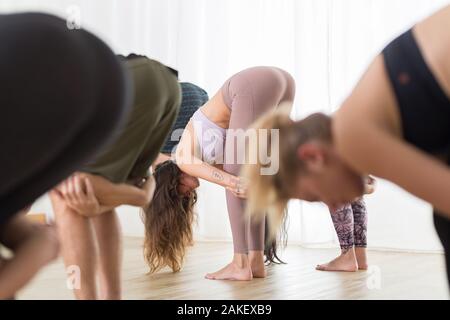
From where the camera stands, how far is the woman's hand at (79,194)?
137 cm

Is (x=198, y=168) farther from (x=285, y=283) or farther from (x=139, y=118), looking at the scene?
(x=139, y=118)

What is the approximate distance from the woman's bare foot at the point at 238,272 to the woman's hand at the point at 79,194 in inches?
38.5

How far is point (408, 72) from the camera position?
95 centimetres

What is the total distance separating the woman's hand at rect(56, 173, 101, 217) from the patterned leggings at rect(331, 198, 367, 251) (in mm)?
1359

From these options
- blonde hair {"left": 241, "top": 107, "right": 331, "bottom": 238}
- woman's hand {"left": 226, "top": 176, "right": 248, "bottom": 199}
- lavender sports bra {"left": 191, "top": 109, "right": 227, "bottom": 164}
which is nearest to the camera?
blonde hair {"left": 241, "top": 107, "right": 331, "bottom": 238}

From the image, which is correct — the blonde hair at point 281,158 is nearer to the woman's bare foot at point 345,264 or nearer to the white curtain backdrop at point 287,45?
the woman's bare foot at point 345,264

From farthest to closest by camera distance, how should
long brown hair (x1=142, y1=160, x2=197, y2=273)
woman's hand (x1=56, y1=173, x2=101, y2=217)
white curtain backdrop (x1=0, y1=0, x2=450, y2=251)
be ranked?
1. white curtain backdrop (x1=0, y1=0, x2=450, y2=251)
2. long brown hair (x1=142, y1=160, x2=197, y2=273)
3. woman's hand (x1=56, y1=173, x2=101, y2=217)

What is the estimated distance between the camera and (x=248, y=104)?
2.26m

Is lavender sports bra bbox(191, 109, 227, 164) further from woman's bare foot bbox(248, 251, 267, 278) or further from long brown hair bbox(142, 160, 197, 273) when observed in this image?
woman's bare foot bbox(248, 251, 267, 278)

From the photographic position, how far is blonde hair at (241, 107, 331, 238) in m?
1.03

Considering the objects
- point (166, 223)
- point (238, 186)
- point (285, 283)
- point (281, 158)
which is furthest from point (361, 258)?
point (281, 158)

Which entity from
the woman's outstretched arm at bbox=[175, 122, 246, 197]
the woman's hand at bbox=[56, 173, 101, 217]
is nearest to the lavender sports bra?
the woman's outstretched arm at bbox=[175, 122, 246, 197]

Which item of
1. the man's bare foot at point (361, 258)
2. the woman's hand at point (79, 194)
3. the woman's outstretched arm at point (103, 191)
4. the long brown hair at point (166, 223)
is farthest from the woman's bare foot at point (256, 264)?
the woman's hand at point (79, 194)
